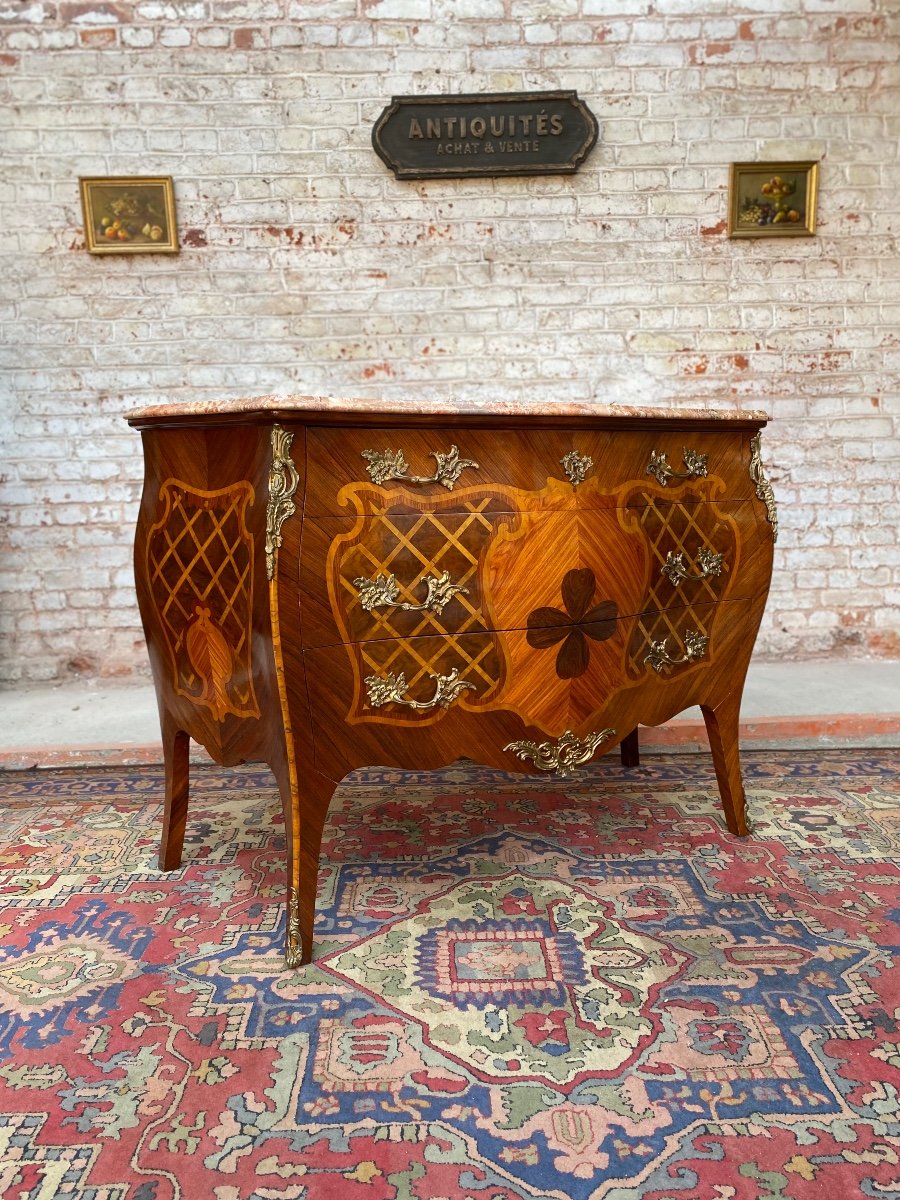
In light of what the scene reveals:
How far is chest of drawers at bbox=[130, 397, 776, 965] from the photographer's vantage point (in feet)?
5.47

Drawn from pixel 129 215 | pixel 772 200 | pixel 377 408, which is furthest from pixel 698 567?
pixel 129 215

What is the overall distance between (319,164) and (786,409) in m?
2.52

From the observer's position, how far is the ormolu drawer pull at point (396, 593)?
171 centimetres

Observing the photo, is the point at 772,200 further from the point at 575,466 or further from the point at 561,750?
the point at 561,750

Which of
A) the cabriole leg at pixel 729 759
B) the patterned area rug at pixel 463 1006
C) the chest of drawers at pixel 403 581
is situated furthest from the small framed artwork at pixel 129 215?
the cabriole leg at pixel 729 759

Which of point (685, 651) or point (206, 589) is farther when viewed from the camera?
point (685, 651)

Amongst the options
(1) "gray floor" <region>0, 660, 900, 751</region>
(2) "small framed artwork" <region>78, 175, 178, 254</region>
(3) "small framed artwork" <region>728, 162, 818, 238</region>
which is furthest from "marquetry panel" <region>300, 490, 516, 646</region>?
(3) "small framed artwork" <region>728, 162, 818, 238</region>

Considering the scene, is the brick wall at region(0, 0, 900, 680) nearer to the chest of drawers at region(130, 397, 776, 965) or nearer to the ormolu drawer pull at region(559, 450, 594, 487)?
the chest of drawers at region(130, 397, 776, 965)

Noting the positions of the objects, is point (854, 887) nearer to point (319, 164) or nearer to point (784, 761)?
point (784, 761)

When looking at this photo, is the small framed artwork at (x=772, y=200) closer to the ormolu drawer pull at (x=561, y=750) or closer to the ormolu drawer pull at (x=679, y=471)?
the ormolu drawer pull at (x=679, y=471)

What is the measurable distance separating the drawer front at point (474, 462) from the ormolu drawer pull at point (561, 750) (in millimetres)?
545

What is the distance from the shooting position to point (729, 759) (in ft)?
7.54

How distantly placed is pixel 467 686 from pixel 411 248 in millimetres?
2801

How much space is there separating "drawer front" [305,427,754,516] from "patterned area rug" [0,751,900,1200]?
38.7 inches
